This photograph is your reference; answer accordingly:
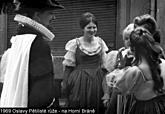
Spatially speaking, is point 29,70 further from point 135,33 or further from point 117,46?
point 117,46

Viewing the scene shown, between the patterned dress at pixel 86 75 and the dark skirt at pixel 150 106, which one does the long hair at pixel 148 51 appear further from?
the patterned dress at pixel 86 75

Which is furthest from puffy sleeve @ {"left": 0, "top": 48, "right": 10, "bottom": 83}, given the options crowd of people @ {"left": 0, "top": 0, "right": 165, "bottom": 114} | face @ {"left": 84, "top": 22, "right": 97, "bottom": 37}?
face @ {"left": 84, "top": 22, "right": 97, "bottom": 37}

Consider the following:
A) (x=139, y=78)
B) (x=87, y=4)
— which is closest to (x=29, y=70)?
(x=139, y=78)

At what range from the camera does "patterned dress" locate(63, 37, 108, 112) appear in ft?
12.1

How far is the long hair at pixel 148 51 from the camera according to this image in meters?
2.70

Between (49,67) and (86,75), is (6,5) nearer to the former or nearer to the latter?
(49,67)

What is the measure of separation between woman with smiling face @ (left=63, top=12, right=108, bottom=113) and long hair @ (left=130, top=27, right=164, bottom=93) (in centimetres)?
101

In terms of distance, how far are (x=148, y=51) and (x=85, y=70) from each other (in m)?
1.14

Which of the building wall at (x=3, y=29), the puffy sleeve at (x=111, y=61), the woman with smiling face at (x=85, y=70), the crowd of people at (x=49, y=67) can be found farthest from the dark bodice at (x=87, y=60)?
the building wall at (x=3, y=29)

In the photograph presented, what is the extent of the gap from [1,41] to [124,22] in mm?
1932

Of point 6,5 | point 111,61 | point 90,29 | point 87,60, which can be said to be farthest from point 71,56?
point 6,5

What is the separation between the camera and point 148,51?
8.98 feet

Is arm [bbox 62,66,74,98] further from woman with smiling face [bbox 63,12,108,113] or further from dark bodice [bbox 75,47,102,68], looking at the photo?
dark bodice [bbox 75,47,102,68]

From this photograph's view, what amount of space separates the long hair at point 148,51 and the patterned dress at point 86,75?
101cm
